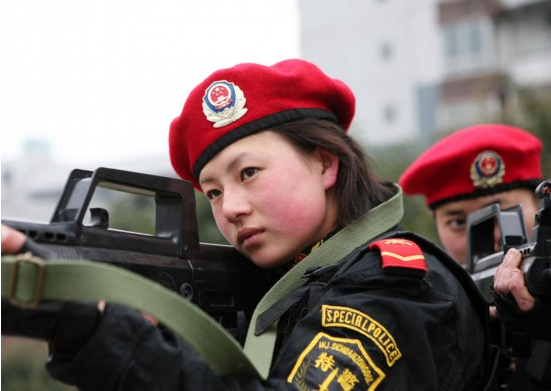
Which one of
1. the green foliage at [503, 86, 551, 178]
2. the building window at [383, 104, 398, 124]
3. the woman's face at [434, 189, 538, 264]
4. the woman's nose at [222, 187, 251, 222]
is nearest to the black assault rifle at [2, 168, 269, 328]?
the woman's nose at [222, 187, 251, 222]

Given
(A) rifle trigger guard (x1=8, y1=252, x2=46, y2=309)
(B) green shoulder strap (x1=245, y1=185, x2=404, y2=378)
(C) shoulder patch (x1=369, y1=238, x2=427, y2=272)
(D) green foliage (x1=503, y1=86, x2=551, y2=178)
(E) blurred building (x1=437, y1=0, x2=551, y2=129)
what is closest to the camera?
(A) rifle trigger guard (x1=8, y1=252, x2=46, y2=309)

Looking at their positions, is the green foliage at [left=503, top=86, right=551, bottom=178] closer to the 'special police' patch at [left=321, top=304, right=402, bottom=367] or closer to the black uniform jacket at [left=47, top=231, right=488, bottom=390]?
the black uniform jacket at [left=47, top=231, right=488, bottom=390]

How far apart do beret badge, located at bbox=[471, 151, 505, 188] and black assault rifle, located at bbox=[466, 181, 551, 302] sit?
0.38 m

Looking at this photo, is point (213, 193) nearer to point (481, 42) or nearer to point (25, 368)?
point (25, 368)

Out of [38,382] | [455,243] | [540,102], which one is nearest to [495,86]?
[540,102]

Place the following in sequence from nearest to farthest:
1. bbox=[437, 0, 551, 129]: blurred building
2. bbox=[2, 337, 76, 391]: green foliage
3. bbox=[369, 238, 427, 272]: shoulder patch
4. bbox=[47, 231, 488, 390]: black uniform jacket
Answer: bbox=[47, 231, 488, 390]: black uniform jacket
bbox=[369, 238, 427, 272]: shoulder patch
bbox=[2, 337, 76, 391]: green foliage
bbox=[437, 0, 551, 129]: blurred building

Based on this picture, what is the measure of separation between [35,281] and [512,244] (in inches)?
63.7

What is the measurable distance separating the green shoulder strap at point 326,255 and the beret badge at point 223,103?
415 mm

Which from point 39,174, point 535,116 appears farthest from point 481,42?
point 39,174

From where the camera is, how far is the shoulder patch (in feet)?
6.43

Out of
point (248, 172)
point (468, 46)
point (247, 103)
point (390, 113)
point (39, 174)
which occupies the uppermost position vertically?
point (247, 103)

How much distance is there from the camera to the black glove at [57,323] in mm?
1480

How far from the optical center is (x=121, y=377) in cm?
156

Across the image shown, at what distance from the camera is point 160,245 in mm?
2035
